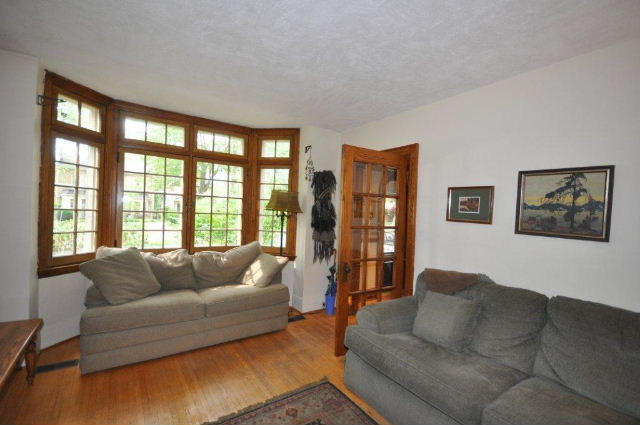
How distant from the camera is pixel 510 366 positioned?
76.8 inches

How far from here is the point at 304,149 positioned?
415 cm

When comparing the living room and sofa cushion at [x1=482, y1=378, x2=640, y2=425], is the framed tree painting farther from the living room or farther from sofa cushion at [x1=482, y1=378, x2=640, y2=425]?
sofa cushion at [x1=482, y1=378, x2=640, y2=425]

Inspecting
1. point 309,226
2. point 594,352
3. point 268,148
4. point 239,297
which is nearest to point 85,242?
point 239,297

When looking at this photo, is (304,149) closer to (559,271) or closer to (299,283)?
(299,283)

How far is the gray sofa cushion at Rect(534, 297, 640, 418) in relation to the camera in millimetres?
1553

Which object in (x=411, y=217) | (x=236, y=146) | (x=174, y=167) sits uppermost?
(x=236, y=146)

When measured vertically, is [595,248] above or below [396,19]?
below

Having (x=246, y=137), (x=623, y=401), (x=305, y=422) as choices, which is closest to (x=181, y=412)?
(x=305, y=422)

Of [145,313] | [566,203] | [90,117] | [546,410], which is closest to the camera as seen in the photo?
[546,410]

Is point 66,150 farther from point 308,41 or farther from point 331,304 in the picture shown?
point 331,304

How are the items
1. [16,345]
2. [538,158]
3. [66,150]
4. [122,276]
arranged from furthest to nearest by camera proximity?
[66,150] → [122,276] → [538,158] → [16,345]

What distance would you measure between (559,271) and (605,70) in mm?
1464

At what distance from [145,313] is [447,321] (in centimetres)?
259

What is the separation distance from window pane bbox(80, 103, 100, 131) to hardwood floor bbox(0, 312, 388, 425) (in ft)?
7.56
